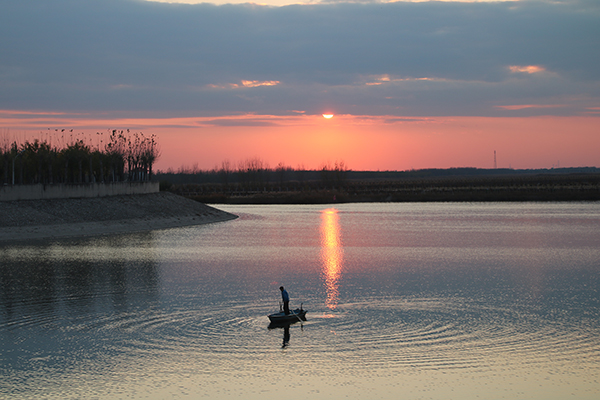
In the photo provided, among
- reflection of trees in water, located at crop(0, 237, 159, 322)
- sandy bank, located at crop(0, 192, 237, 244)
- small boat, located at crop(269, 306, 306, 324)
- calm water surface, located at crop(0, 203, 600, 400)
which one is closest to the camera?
calm water surface, located at crop(0, 203, 600, 400)

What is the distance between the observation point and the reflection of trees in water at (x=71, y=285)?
19.9m

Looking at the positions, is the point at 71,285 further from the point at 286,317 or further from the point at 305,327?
the point at 305,327

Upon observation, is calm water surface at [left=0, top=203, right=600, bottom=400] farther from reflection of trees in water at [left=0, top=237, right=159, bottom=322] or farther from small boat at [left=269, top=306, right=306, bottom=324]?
small boat at [left=269, top=306, right=306, bottom=324]

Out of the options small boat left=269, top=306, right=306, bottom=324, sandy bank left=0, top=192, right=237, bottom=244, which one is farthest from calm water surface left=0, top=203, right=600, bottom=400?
sandy bank left=0, top=192, right=237, bottom=244

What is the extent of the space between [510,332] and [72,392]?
36.3 feet

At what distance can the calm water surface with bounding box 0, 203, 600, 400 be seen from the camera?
12667mm

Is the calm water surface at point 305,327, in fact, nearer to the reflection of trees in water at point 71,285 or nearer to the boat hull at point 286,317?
the reflection of trees in water at point 71,285

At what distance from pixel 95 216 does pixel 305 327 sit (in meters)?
44.2

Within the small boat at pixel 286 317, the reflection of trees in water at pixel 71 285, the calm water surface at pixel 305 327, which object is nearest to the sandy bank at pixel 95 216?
the calm water surface at pixel 305 327

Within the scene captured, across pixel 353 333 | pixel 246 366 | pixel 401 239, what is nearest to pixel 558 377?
pixel 353 333

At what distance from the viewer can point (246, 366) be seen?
13.9 m

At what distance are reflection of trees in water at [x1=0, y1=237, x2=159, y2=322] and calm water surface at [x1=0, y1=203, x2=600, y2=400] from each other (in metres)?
0.09

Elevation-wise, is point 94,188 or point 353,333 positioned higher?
point 94,188

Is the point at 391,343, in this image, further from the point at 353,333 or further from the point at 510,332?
the point at 510,332
